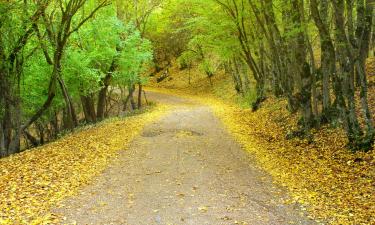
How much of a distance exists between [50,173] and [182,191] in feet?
13.7

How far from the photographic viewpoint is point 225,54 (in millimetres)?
25797

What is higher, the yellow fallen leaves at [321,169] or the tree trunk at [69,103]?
the tree trunk at [69,103]

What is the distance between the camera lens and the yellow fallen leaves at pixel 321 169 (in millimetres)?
8336

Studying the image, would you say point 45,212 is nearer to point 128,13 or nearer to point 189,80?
point 128,13

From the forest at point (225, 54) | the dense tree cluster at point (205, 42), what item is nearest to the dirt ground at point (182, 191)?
the forest at point (225, 54)

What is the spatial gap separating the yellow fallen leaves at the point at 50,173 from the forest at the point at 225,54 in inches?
147

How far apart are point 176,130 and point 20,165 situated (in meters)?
A: 7.66

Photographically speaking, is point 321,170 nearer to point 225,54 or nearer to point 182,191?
point 182,191

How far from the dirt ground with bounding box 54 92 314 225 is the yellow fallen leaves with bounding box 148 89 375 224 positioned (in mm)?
504

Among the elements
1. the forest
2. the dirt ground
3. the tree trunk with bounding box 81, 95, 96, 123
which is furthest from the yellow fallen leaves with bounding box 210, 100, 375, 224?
the tree trunk with bounding box 81, 95, 96, 123

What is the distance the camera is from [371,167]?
411 inches

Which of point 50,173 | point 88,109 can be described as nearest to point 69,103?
point 88,109

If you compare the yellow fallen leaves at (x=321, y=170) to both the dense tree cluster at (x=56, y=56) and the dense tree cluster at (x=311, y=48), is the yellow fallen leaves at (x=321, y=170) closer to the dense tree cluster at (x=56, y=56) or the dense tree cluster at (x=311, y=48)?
the dense tree cluster at (x=311, y=48)

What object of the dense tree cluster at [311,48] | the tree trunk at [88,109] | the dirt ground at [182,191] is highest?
the dense tree cluster at [311,48]
